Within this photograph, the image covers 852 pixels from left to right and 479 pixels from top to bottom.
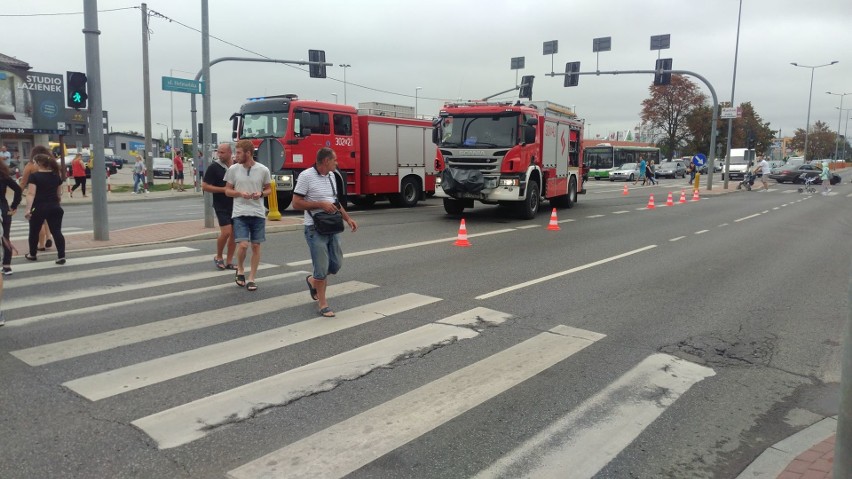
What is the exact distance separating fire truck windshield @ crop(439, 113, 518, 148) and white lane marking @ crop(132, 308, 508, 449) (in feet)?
33.1

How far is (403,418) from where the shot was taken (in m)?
3.94

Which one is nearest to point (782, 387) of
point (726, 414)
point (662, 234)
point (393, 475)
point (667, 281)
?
point (726, 414)

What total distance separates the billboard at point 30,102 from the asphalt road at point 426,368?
3690 cm

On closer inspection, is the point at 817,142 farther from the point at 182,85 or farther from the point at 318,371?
the point at 318,371

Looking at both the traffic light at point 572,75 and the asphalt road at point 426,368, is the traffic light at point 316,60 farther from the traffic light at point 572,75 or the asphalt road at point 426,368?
the asphalt road at point 426,368

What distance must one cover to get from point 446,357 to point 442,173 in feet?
36.7

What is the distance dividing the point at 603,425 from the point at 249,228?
16.9ft

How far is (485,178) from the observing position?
15.5 meters

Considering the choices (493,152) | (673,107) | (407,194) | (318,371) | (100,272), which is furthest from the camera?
(673,107)

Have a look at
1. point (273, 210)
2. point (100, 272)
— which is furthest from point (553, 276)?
point (273, 210)

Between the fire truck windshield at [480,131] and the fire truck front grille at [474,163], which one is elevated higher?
the fire truck windshield at [480,131]

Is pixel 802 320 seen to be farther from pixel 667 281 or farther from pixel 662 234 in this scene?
pixel 662 234

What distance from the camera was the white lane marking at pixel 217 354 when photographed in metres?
4.33

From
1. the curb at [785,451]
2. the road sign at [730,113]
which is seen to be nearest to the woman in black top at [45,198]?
the curb at [785,451]
